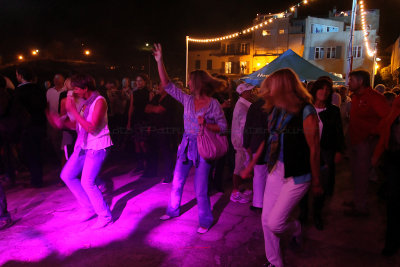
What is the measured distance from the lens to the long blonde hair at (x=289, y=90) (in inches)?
108

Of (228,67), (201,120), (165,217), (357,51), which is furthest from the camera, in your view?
(228,67)

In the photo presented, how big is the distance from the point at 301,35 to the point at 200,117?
134 feet

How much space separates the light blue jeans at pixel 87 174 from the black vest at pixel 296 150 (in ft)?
7.68

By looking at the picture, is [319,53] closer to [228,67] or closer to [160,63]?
[228,67]

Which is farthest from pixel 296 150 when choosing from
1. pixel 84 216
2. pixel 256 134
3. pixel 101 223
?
pixel 84 216

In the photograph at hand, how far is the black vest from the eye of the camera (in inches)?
105

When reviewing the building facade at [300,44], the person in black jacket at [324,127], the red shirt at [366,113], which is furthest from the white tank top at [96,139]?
the building facade at [300,44]

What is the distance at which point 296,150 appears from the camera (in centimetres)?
271

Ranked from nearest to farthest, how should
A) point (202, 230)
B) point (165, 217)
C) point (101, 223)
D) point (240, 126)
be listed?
1. point (202, 230)
2. point (101, 223)
3. point (165, 217)
4. point (240, 126)

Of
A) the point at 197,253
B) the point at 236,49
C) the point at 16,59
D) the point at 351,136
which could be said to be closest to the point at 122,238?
the point at 197,253

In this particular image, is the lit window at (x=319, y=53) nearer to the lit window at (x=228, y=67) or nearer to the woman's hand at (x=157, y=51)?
the lit window at (x=228, y=67)

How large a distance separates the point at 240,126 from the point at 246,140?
1.70 feet

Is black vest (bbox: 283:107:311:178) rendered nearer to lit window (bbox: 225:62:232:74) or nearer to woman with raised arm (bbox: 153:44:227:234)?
woman with raised arm (bbox: 153:44:227:234)

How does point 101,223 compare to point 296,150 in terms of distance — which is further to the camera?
point 101,223
